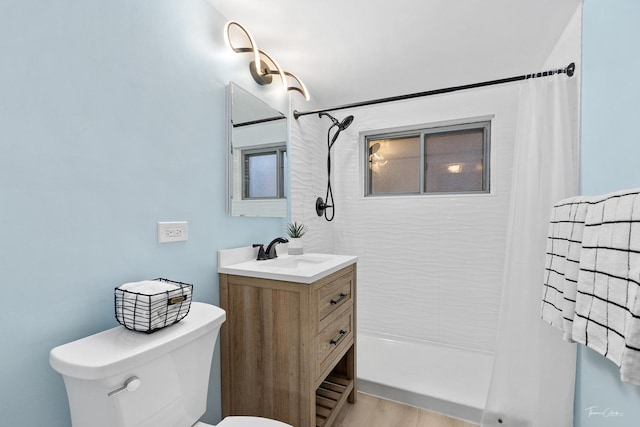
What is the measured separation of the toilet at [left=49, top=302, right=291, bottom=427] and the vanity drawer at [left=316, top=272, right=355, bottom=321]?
18.8 inches

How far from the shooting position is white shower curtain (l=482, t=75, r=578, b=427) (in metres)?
1.38

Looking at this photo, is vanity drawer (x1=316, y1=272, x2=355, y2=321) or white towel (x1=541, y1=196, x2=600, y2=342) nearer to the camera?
white towel (x1=541, y1=196, x2=600, y2=342)

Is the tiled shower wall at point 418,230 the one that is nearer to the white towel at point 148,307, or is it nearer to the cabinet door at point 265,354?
the cabinet door at point 265,354

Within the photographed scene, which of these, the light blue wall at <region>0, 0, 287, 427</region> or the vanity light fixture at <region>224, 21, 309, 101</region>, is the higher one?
the vanity light fixture at <region>224, 21, 309, 101</region>

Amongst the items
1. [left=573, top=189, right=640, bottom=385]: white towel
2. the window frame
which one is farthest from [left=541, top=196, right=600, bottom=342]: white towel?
the window frame

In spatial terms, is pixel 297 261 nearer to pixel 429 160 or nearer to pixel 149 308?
pixel 149 308

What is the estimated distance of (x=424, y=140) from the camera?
2.51 meters

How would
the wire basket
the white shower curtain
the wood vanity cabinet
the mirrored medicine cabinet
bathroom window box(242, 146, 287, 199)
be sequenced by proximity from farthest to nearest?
bathroom window box(242, 146, 287, 199)
the mirrored medicine cabinet
the white shower curtain
the wood vanity cabinet
the wire basket

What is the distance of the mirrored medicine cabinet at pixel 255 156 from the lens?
1.51m

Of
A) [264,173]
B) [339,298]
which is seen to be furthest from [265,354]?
[264,173]

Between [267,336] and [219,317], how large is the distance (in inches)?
15.7

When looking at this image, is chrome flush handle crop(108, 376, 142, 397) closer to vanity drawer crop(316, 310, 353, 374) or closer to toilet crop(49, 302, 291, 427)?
toilet crop(49, 302, 291, 427)

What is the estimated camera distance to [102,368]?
0.69 metres

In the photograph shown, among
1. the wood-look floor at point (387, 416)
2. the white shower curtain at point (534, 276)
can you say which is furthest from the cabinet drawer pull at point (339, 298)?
the white shower curtain at point (534, 276)
